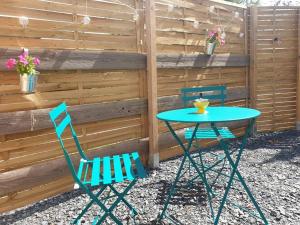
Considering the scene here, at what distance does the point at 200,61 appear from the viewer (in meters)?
4.43

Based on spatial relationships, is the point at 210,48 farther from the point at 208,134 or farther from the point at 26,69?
the point at 26,69

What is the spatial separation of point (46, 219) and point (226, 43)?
12.1 feet

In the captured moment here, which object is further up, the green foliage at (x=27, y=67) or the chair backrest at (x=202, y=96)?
the green foliage at (x=27, y=67)

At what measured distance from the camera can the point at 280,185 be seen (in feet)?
10.5

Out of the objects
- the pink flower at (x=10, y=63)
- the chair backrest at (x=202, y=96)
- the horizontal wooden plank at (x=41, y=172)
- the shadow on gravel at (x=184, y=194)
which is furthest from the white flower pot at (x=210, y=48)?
the pink flower at (x=10, y=63)

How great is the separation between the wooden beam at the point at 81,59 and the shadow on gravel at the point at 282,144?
2.12 metres

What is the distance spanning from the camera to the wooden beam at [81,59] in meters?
2.73

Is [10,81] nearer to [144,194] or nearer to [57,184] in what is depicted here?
[57,184]

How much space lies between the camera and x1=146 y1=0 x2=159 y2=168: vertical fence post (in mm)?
3621

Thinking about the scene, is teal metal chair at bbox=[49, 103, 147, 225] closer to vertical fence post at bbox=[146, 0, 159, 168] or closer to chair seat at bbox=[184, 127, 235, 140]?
chair seat at bbox=[184, 127, 235, 140]

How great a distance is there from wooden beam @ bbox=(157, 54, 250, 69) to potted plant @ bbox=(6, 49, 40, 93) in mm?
1676

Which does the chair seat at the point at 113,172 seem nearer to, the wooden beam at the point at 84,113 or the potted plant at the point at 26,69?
the wooden beam at the point at 84,113

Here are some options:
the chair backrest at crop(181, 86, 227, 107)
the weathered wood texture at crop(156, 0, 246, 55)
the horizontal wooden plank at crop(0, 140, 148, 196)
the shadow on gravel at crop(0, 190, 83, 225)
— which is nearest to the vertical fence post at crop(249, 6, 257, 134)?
the weathered wood texture at crop(156, 0, 246, 55)

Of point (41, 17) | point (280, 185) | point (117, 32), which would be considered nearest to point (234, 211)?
point (280, 185)
